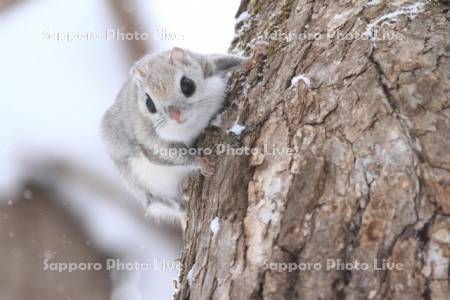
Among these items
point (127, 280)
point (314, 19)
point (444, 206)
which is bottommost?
point (127, 280)

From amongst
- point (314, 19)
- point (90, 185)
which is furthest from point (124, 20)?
point (314, 19)

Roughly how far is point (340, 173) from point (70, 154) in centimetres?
376

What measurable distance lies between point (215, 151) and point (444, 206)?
1225 mm

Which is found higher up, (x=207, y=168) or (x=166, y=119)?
(x=166, y=119)

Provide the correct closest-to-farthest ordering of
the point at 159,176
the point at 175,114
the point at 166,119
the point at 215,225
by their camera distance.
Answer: the point at 215,225 < the point at 175,114 < the point at 166,119 < the point at 159,176

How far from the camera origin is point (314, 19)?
326 cm

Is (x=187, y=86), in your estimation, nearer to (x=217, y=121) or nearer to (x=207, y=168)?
(x=217, y=121)

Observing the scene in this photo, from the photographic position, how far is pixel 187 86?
3488 mm

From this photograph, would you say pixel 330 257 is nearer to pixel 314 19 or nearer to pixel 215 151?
pixel 215 151

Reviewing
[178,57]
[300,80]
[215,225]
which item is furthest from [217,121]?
[215,225]

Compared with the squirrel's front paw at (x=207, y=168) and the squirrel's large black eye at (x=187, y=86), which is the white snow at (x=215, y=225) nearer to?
the squirrel's front paw at (x=207, y=168)

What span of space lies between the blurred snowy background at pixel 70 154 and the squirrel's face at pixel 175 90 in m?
1.34

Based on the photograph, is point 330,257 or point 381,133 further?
point 381,133

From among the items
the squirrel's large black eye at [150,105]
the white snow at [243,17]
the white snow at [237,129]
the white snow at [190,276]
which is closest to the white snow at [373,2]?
the white snow at [237,129]
